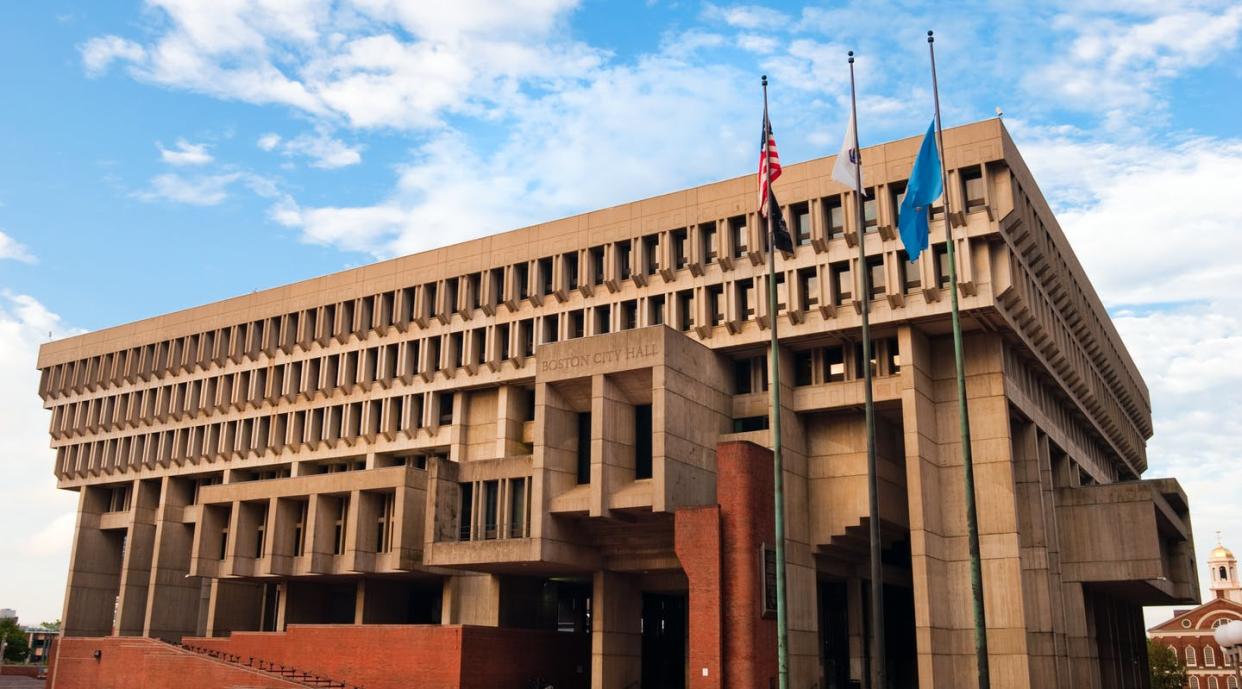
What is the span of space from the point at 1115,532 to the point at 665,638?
24195 millimetres

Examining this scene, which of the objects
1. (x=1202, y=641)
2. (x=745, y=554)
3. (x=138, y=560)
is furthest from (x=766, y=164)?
(x=1202, y=641)

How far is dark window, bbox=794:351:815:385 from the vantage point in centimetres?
5284

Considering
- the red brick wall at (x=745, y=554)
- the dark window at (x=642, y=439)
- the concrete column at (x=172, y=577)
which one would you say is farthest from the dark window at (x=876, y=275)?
the concrete column at (x=172, y=577)

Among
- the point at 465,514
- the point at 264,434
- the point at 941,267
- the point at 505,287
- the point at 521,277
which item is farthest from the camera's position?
the point at 264,434

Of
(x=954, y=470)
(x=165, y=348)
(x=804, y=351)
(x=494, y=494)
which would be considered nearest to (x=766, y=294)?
(x=804, y=351)

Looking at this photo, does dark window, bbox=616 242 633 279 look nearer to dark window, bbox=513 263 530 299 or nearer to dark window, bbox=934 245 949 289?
dark window, bbox=513 263 530 299

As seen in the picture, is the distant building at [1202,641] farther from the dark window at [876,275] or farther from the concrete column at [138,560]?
the concrete column at [138,560]

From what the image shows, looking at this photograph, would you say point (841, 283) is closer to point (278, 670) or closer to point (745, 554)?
point (745, 554)

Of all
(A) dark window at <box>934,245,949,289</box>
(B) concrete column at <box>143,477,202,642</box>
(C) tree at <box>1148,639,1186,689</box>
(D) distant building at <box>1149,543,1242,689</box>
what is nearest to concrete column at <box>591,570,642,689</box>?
(A) dark window at <box>934,245,949,289</box>

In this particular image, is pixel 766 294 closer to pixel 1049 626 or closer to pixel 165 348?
pixel 1049 626

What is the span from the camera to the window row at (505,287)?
51.6 meters

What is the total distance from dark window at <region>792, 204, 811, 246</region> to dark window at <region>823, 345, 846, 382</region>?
5.32 m

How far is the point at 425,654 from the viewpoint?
4806 centimetres

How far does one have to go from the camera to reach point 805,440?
52.2m
